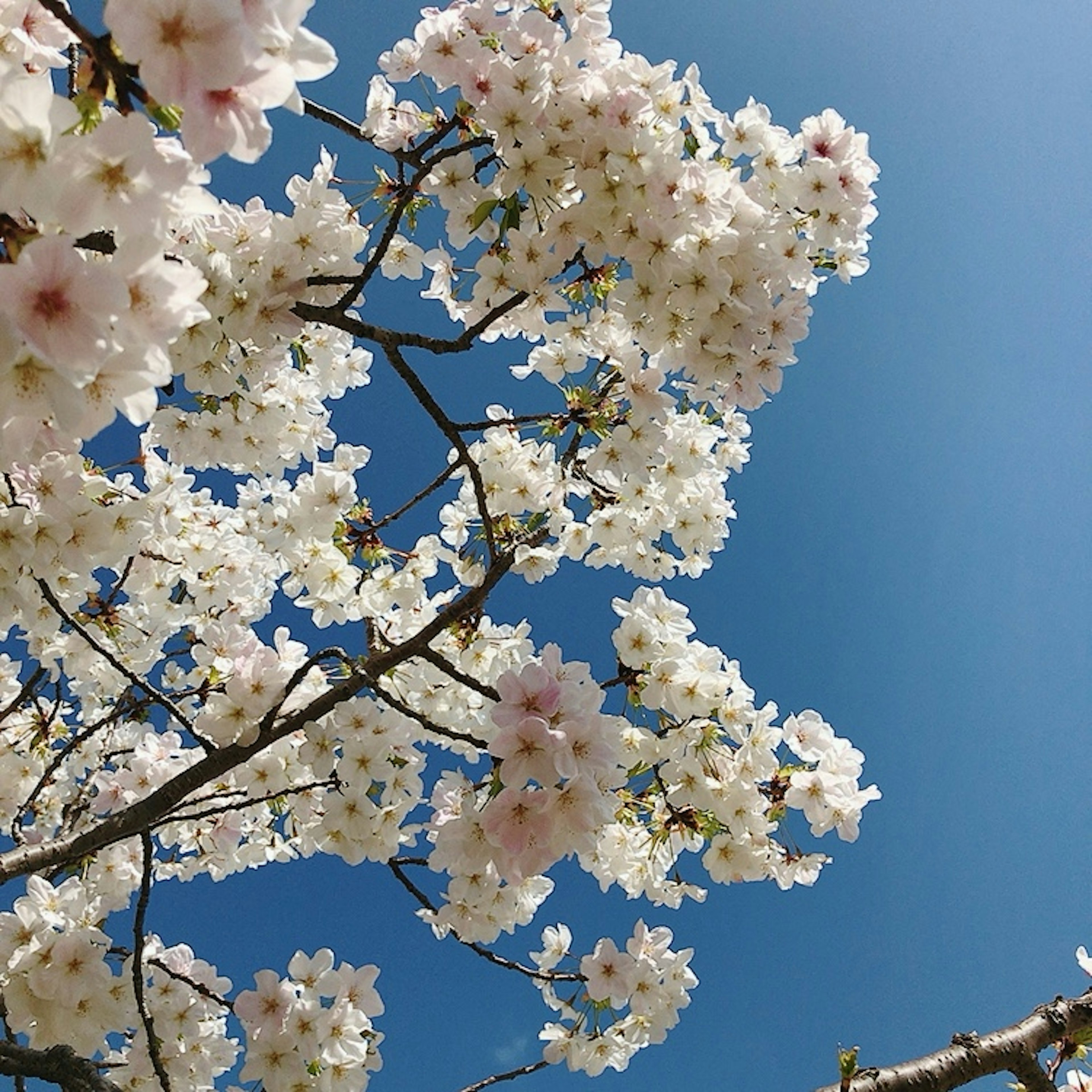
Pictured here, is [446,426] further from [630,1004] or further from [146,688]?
[630,1004]

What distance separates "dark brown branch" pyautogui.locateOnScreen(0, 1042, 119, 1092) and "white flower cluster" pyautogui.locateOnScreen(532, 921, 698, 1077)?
1.64m

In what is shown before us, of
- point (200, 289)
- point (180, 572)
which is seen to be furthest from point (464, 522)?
point (200, 289)

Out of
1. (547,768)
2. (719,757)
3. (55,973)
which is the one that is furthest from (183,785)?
(719,757)

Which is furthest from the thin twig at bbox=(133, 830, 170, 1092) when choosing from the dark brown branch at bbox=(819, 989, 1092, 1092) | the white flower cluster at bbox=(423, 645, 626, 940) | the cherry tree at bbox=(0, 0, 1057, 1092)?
the dark brown branch at bbox=(819, 989, 1092, 1092)

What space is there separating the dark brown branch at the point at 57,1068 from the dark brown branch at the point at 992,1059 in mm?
2010

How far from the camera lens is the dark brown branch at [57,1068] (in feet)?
8.03

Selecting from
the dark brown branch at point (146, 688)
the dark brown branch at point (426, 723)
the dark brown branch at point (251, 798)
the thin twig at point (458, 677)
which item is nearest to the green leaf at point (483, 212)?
the thin twig at point (458, 677)

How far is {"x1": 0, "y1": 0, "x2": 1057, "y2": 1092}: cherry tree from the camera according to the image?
7.61 ft

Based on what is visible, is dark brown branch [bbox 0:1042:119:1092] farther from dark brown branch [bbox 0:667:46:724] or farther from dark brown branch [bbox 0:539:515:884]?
dark brown branch [bbox 0:667:46:724]

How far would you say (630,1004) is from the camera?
3537 mm

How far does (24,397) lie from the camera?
1318 mm

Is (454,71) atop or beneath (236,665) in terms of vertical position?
atop

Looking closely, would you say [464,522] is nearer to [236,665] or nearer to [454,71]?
[236,665]

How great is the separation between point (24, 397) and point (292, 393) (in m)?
2.84
